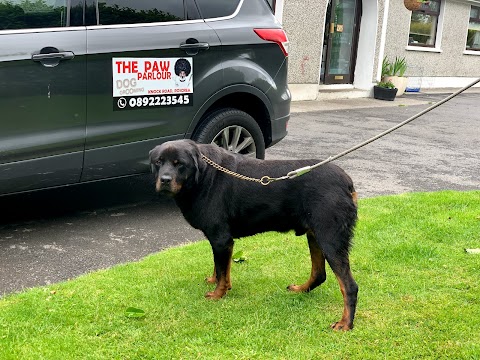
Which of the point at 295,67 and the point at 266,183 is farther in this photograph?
the point at 295,67

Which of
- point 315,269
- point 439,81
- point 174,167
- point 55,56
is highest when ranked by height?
point 55,56

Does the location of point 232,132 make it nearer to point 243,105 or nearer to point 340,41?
point 243,105

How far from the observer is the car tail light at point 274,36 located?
18.0ft

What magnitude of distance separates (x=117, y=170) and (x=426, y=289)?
8.82 ft

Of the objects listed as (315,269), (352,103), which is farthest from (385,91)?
(315,269)

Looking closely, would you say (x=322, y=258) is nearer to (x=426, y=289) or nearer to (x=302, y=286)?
(x=302, y=286)

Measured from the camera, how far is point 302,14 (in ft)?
46.6

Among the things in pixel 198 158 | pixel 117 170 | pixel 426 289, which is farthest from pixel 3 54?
pixel 426 289

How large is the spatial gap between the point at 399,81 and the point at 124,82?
14.5 meters

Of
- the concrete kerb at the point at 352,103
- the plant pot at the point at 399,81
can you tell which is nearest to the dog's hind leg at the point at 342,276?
the concrete kerb at the point at 352,103

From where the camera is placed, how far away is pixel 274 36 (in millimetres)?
5590

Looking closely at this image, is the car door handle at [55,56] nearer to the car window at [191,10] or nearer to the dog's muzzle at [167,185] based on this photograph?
the car window at [191,10]

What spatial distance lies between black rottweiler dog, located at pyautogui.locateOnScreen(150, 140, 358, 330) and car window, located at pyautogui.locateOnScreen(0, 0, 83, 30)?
5.40 feet

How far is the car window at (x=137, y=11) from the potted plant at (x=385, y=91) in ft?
40.6
